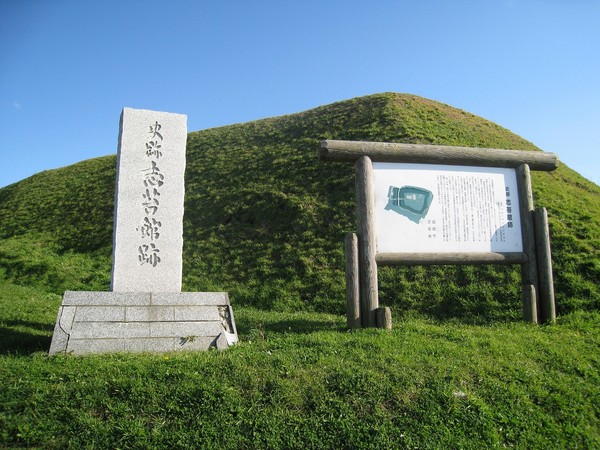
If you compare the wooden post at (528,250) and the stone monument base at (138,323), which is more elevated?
the wooden post at (528,250)

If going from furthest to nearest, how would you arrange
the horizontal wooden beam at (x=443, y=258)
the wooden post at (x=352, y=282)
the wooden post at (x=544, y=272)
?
the wooden post at (x=544, y=272) → the horizontal wooden beam at (x=443, y=258) → the wooden post at (x=352, y=282)

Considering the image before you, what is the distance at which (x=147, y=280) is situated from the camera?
8305 mm

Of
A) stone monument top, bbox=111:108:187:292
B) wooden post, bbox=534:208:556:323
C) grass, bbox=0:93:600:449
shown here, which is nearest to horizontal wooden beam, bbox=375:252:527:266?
wooden post, bbox=534:208:556:323

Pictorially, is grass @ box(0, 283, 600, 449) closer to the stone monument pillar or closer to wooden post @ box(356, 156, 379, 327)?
the stone monument pillar

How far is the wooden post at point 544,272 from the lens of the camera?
29.4 ft

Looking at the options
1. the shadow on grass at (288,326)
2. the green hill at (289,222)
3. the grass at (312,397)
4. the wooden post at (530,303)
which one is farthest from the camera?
the green hill at (289,222)

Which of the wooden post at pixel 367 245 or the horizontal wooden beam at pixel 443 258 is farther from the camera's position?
the horizontal wooden beam at pixel 443 258

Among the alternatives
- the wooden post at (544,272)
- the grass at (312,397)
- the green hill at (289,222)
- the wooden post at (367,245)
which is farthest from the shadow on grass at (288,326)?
the wooden post at (544,272)

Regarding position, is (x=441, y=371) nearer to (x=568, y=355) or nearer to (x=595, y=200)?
(x=568, y=355)

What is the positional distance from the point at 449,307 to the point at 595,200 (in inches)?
346

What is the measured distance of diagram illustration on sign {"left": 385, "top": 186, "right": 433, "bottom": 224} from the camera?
27.9ft

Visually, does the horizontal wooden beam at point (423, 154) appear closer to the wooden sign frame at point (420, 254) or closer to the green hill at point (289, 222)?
the wooden sign frame at point (420, 254)

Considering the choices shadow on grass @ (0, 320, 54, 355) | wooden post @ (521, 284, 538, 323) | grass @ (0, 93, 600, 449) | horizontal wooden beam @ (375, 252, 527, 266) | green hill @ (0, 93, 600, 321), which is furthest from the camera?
green hill @ (0, 93, 600, 321)

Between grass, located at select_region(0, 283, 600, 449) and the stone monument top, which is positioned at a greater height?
the stone monument top
